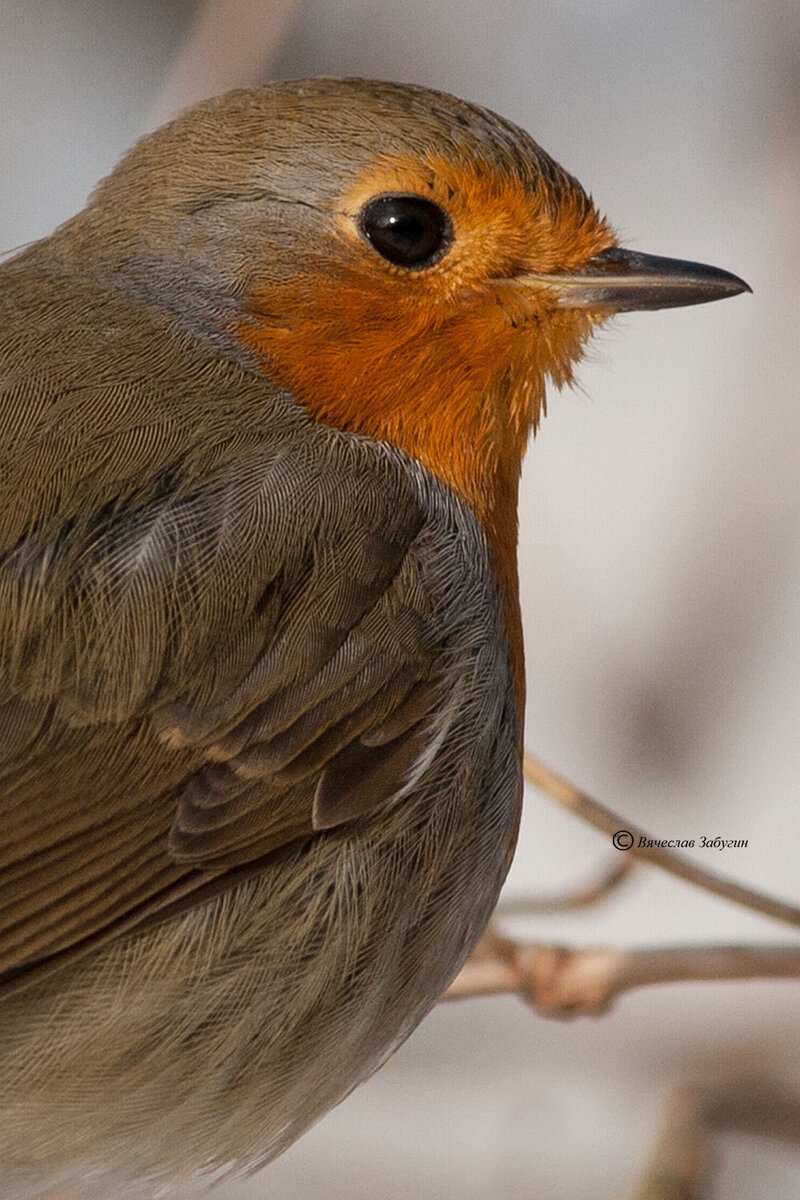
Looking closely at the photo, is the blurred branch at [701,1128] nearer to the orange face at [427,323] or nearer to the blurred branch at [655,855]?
the blurred branch at [655,855]

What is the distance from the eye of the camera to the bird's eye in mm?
2713

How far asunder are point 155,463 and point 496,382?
627 mm

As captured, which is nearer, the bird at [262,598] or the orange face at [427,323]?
the bird at [262,598]

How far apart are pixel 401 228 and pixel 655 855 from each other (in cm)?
125

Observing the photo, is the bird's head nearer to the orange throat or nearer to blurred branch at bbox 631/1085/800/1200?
the orange throat

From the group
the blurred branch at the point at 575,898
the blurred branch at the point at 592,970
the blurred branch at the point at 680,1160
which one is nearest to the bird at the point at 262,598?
the blurred branch at the point at 592,970

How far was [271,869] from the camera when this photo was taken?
249 centimetres

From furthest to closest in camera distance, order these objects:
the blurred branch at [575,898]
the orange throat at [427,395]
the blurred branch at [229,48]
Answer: the blurred branch at [229,48]
the blurred branch at [575,898]
the orange throat at [427,395]

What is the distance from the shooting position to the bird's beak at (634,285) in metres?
2.83

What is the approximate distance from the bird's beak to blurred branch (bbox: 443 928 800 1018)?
1.10m

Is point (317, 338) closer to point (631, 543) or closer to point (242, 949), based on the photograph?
point (242, 949)

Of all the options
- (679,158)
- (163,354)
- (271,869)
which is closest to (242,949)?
(271,869)

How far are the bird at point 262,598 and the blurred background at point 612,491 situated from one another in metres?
1.39

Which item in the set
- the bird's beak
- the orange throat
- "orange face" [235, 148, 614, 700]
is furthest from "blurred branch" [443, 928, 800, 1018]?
the bird's beak
